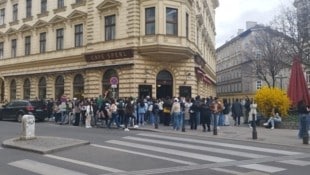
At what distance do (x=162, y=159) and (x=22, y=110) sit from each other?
64.6 ft

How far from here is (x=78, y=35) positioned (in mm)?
39438

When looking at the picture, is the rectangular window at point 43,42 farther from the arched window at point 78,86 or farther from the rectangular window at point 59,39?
the arched window at point 78,86

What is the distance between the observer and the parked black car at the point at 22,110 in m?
30.3

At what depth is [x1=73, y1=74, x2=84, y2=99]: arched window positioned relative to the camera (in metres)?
38.5

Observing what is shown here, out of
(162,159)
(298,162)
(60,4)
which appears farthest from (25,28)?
(298,162)

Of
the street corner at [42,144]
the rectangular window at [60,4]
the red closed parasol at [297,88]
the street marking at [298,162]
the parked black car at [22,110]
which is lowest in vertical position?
the street marking at [298,162]

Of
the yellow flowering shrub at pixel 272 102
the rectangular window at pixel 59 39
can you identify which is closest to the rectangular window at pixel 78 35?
the rectangular window at pixel 59 39

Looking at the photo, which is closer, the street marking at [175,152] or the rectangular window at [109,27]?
the street marking at [175,152]

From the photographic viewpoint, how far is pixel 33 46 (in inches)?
1740

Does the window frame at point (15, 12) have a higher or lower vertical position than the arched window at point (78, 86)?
higher

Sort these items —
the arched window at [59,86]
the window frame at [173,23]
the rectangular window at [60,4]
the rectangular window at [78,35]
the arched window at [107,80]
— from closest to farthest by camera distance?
the window frame at [173,23] → the arched window at [107,80] → the rectangular window at [78,35] → the arched window at [59,86] → the rectangular window at [60,4]

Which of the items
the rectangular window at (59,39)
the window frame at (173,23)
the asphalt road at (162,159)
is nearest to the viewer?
the asphalt road at (162,159)

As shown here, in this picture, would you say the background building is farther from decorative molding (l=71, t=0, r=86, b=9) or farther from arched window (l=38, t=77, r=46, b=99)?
decorative molding (l=71, t=0, r=86, b=9)

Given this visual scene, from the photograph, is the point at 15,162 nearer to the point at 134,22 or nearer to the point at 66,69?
the point at 134,22
